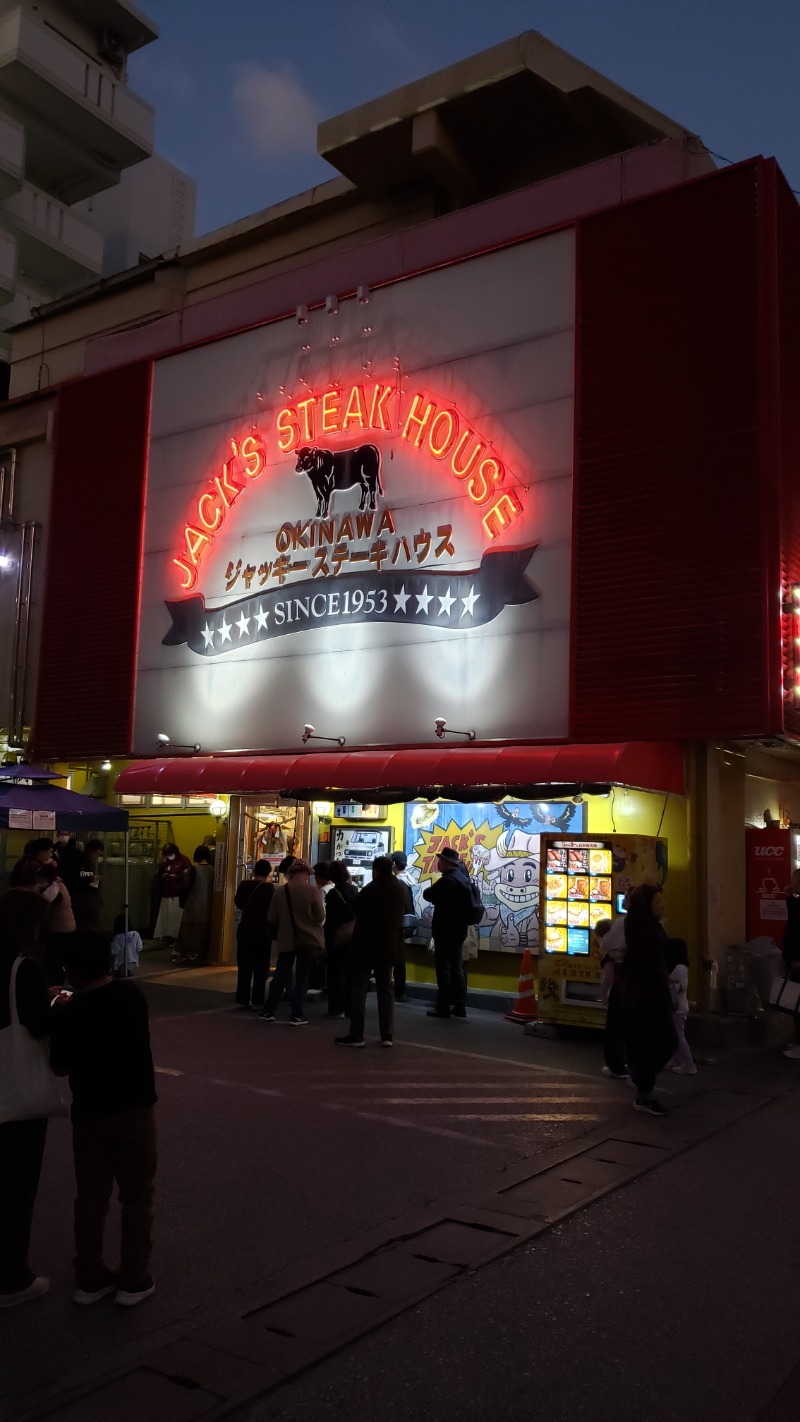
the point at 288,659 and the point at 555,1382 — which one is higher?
the point at 288,659

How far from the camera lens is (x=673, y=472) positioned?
1256 centimetres

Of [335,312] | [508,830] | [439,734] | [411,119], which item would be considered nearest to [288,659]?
[439,734]

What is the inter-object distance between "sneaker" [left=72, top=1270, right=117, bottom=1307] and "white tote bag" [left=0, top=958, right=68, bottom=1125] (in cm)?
75

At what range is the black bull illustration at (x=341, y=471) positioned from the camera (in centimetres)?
1527

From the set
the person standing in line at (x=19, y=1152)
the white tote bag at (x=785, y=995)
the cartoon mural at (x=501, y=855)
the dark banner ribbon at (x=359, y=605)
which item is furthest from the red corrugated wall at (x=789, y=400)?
the person standing in line at (x=19, y=1152)

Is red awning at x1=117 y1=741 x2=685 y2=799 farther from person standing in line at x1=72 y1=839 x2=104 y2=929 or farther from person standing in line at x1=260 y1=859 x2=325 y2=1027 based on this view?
person standing in line at x1=72 y1=839 x2=104 y2=929

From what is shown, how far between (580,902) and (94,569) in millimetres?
10578

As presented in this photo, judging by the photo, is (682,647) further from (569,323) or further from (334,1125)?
(334,1125)

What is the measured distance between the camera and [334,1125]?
26.9 feet

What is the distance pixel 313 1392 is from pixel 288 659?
A: 12.1 meters

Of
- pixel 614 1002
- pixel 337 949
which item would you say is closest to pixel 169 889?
pixel 337 949

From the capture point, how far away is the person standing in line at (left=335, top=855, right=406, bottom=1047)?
11117 millimetres

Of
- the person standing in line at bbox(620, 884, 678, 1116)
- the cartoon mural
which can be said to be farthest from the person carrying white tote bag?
the cartoon mural

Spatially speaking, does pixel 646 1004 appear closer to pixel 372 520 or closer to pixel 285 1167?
pixel 285 1167
